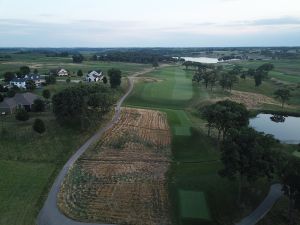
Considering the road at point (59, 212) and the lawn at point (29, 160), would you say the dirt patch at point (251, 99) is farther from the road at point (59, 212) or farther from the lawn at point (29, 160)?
the road at point (59, 212)

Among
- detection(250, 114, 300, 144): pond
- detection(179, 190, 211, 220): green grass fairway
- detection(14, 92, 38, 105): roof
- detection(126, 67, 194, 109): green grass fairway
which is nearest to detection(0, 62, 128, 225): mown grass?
detection(14, 92, 38, 105): roof

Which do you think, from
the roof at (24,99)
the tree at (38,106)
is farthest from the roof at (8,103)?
the tree at (38,106)

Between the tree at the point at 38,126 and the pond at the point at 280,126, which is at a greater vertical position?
the tree at the point at 38,126

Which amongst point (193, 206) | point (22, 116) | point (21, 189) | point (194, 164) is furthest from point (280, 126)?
point (21, 189)

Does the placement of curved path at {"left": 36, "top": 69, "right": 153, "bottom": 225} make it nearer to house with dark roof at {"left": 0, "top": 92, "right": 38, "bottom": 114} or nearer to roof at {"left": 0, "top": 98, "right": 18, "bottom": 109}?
house with dark roof at {"left": 0, "top": 92, "right": 38, "bottom": 114}

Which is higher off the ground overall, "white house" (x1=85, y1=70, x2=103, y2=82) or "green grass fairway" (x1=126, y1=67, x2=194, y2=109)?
"white house" (x1=85, y1=70, x2=103, y2=82)

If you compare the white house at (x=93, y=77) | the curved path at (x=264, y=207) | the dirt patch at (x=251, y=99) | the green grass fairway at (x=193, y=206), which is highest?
the white house at (x=93, y=77)

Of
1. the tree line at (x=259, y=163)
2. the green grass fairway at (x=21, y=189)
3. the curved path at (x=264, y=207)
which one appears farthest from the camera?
the green grass fairway at (x=21, y=189)
